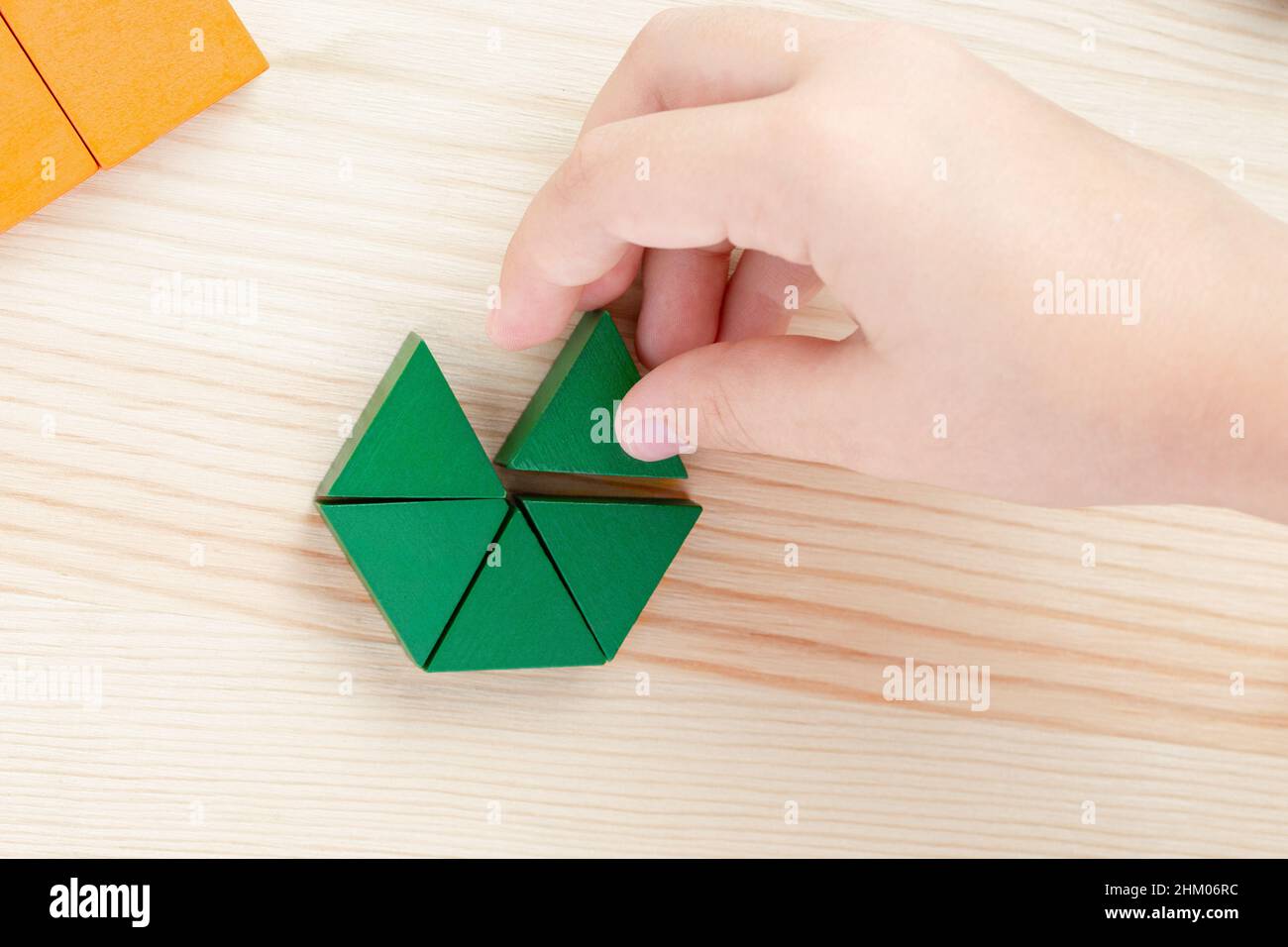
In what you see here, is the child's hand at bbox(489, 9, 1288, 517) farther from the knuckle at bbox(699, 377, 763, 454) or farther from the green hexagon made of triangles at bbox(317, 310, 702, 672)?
the green hexagon made of triangles at bbox(317, 310, 702, 672)

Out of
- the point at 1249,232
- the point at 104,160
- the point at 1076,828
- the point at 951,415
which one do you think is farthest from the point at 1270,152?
the point at 104,160

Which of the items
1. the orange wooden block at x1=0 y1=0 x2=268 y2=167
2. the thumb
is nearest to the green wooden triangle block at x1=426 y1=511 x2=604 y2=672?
the thumb

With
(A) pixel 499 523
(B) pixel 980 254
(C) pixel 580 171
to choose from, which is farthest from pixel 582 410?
(B) pixel 980 254

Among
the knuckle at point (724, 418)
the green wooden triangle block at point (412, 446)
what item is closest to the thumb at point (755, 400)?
the knuckle at point (724, 418)

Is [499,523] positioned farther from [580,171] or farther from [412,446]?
[580,171]

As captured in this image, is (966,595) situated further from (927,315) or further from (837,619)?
(927,315)

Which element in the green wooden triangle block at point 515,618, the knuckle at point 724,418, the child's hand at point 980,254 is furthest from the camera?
the green wooden triangle block at point 515,618

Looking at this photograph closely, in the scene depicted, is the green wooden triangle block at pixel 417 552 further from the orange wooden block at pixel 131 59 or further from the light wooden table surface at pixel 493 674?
the orange wooden block at pixel 131 59
